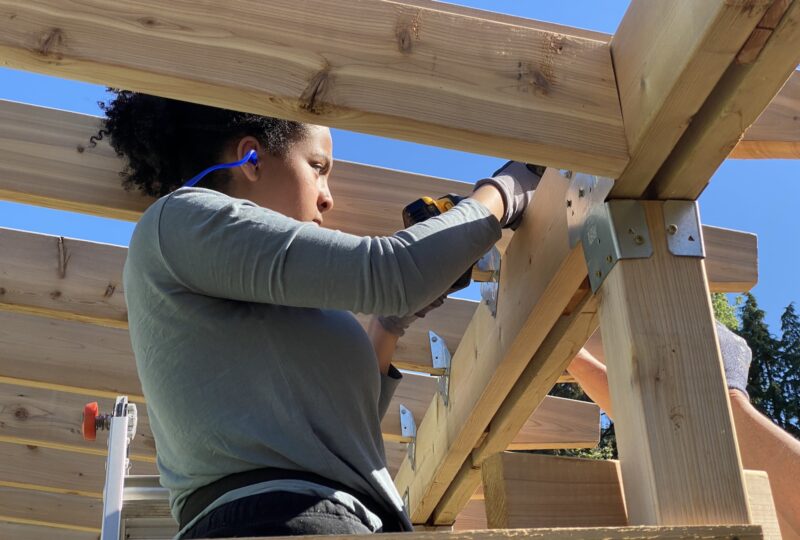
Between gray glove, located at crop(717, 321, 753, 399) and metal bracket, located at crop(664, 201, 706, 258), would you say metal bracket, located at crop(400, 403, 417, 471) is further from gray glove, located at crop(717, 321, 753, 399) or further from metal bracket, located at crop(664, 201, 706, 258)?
metal bracket, located at crop(664, 201, 706, 258)

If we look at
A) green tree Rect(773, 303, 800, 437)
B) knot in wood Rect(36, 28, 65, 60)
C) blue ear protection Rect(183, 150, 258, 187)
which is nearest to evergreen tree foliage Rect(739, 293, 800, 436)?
green tree Rect(773, 303, 800, 437)

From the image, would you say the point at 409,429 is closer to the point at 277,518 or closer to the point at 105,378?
the point at 105,378

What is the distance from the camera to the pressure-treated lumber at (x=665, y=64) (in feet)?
4.18

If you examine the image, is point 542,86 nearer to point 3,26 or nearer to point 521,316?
point 521,316

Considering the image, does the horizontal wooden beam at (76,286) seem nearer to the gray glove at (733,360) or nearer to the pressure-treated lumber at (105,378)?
the pressure-treated lumber at (105,378)

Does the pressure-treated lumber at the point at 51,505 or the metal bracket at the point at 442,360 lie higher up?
the pressure-treated lumber at the point at 51,505

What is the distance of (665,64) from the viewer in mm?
1377

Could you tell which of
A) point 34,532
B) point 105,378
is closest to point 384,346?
point 105,378

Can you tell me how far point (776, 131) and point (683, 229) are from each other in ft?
1.59

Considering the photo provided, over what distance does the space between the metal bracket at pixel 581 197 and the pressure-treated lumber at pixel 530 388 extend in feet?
0.68

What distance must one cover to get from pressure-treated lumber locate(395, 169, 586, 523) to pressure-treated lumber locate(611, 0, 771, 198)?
0.28m

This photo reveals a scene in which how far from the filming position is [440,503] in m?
3.11

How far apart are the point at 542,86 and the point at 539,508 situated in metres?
0.69

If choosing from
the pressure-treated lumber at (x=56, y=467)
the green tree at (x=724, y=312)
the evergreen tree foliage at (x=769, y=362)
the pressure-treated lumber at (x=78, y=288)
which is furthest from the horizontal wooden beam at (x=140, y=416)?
the green tree at (x=724, y=312)
